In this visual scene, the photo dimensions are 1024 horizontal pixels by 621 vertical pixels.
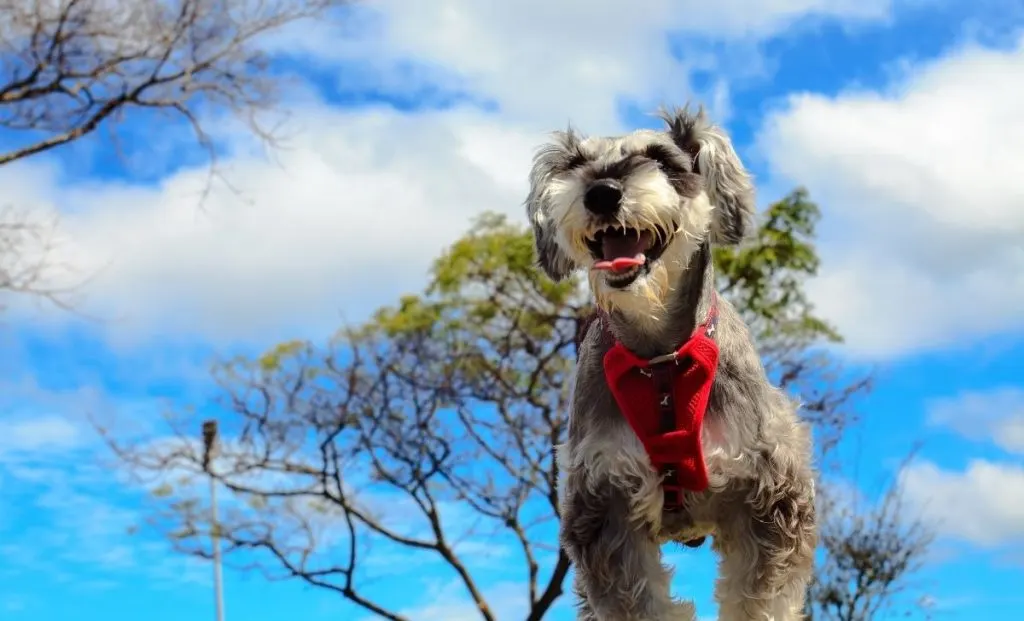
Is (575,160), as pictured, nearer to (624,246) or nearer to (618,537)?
(624,246)

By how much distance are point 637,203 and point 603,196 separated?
0.43 feet

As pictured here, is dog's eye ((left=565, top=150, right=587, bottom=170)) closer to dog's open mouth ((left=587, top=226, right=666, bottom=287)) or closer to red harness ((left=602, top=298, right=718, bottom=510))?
dog's open mouth ((left=587, top=226, right=666, bottom=287))

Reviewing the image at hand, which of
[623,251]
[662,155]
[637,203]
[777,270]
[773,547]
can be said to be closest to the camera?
[637,203]

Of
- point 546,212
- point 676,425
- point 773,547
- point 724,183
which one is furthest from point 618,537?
point 724,183

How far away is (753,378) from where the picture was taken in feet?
14.2

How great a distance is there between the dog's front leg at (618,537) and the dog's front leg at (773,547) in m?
0.27

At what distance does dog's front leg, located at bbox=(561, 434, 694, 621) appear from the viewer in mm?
4105

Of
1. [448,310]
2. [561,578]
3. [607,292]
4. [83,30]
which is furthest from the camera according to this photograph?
[448,310]

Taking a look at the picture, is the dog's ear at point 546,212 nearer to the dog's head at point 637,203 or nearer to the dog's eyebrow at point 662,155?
the dog's head at point 637,203

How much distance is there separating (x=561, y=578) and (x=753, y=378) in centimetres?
1226

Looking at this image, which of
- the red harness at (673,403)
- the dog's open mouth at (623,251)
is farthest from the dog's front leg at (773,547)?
the dog's open mouth at (623,251)

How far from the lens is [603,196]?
3820 millimetres

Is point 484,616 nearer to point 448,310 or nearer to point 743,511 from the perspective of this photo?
point 448,310

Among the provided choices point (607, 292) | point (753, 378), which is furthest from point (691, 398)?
point (607, 292)
